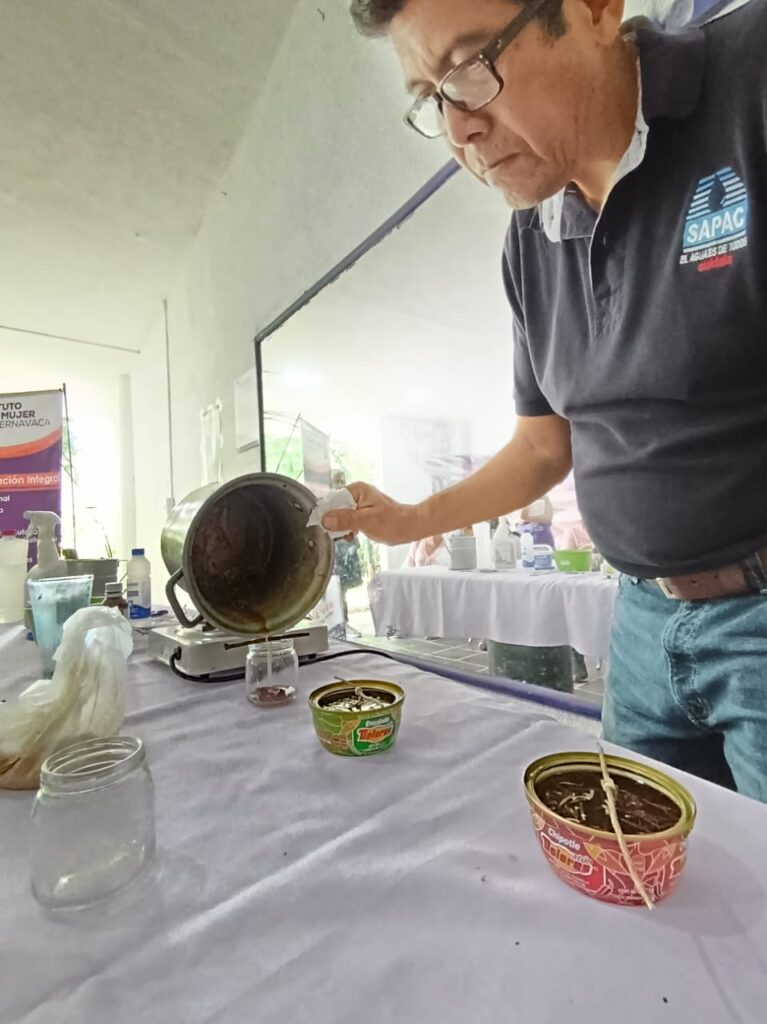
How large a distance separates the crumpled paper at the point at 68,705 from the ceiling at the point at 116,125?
222cm

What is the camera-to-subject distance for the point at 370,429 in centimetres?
335

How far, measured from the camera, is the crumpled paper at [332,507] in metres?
0.74

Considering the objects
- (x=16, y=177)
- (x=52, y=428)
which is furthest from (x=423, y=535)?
(x=52, y=428)

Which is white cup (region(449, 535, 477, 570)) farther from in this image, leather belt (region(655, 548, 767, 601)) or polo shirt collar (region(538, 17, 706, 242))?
polo shirt collar (region(538, 17, 706, 242))

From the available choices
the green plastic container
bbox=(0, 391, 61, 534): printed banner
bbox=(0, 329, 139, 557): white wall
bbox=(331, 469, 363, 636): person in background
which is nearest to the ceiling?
bbox=(0, 391, 61, 534): printed banner

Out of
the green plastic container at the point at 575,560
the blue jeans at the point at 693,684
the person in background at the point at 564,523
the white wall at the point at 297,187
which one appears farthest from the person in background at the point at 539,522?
the blue jeans at the point at 693,684

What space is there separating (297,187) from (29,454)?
294cm

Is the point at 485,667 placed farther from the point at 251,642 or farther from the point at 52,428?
the point at 52,428

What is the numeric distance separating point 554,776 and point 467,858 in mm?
Result: 84

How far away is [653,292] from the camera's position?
0.56 meters

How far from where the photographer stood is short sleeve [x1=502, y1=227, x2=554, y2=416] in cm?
81

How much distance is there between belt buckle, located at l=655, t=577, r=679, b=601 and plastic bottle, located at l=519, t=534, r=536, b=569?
53.0 inches

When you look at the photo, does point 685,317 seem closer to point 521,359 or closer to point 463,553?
point 521,359

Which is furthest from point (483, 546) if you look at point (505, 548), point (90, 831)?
point (90, 831)
